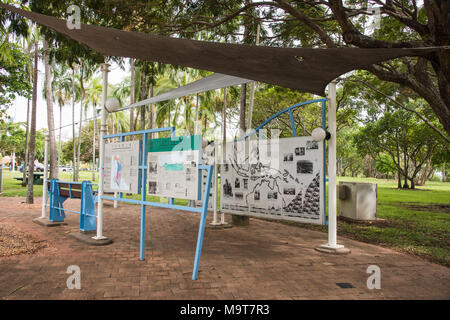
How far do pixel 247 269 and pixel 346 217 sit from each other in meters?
5.13

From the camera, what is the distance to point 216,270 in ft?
A: 13.0

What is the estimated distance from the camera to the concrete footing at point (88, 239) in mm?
5160

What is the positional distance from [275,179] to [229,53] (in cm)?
300

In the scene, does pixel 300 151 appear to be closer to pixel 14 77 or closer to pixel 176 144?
pixel 176 144

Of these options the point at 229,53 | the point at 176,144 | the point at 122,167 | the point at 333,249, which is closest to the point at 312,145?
the point at 333,249

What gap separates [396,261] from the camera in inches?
184

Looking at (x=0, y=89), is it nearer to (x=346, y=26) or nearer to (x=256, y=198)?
(x=256, y=198)

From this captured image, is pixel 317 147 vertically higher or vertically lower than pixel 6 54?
lower

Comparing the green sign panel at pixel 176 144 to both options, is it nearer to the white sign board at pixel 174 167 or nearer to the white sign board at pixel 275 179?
the white sign board at pixel 174 167

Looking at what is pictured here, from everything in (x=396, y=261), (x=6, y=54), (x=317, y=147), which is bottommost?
(x=396, y=261)

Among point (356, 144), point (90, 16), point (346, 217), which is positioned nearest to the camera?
point (90, 16)

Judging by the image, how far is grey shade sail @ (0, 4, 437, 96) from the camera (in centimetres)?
306

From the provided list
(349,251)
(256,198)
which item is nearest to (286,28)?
(256,198)
